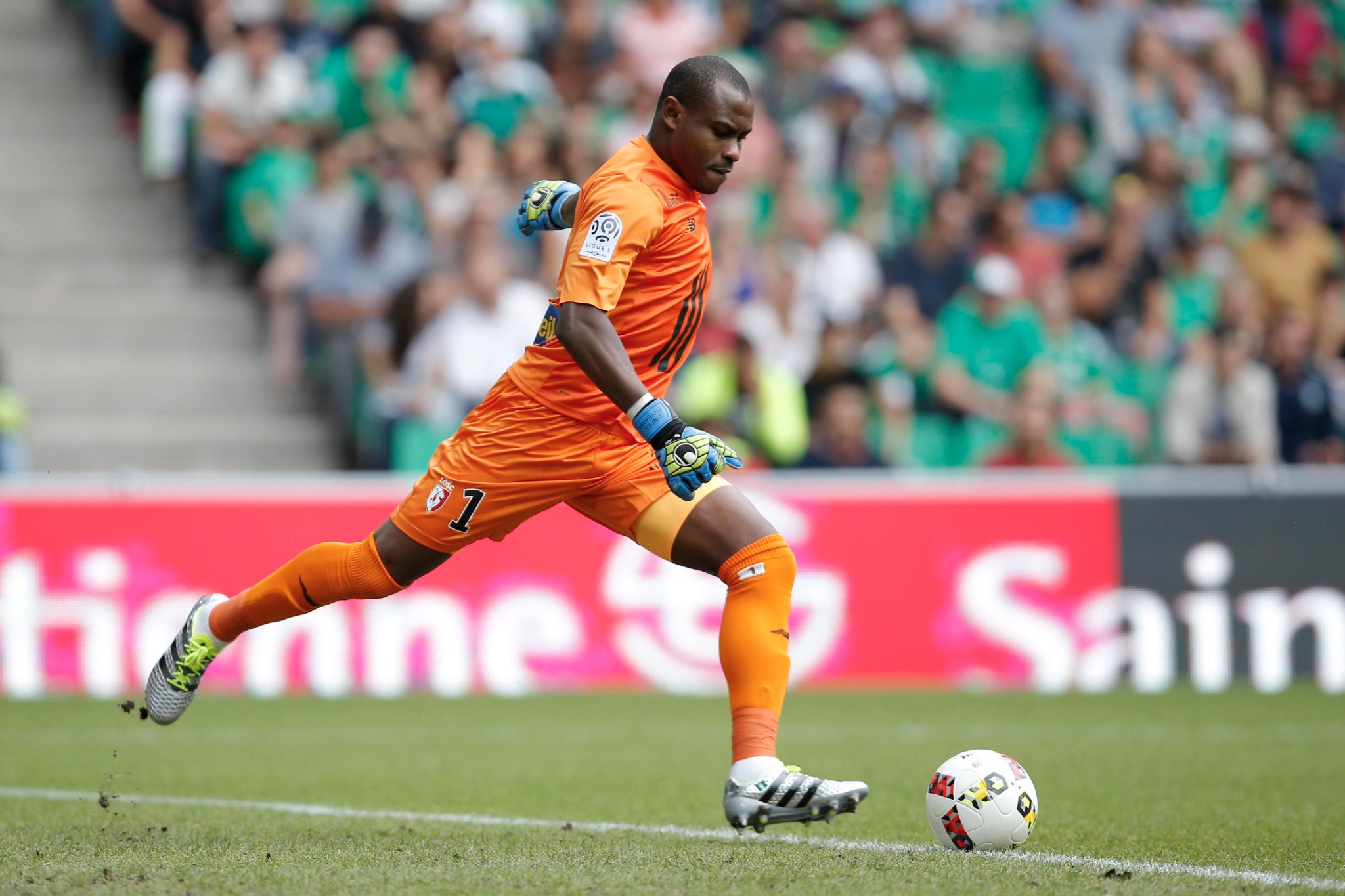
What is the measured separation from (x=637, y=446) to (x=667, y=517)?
0.94 ft

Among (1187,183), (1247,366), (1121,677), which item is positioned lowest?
(1121,677)

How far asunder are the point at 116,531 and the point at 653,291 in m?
6.59

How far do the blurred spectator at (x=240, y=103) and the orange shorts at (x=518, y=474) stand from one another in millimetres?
8580

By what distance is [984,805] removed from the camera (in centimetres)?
505

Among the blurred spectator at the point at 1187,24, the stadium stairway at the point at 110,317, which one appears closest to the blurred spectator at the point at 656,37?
the stadium stairway at the point at 110,317

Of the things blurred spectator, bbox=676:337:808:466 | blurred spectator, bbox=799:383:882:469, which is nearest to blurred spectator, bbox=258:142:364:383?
blurred spectator, bbox=676:337:808:466

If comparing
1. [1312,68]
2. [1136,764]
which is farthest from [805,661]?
[1312,68]

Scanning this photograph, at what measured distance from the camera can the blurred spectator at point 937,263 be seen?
13.7 metres

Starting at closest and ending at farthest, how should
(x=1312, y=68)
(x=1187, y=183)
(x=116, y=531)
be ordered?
(x=116, y=531), (x=1187, y=183), (x=1312, y=68)

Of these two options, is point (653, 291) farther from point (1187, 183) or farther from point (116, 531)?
point (1187, 183)

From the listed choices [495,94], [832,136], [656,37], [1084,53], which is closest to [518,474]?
[495,94]

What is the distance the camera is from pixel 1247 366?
41.7ft

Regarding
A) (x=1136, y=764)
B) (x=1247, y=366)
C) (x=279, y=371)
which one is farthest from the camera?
(x=279, y=371)

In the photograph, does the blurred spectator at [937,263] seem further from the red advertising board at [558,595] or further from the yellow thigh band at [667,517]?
Answer: the yellow thigh band at [667,517]
